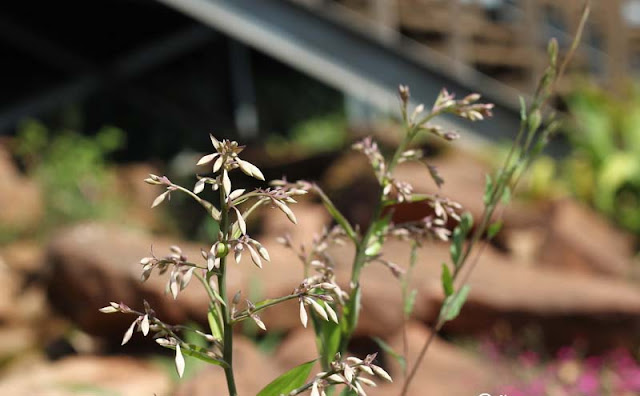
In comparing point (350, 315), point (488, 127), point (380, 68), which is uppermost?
point (350, 315)

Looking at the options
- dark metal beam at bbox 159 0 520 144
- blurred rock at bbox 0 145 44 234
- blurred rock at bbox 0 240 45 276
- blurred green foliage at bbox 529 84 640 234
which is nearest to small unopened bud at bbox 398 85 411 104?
dark metal beam at bbox 159 0 520 144

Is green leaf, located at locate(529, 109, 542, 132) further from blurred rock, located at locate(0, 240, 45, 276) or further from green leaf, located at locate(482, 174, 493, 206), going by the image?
blurred rock, located at locate(0, 240, 45, 276)

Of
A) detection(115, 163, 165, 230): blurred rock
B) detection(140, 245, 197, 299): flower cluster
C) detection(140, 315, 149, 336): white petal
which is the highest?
detection(140, 245, 197, 299): flower cluster

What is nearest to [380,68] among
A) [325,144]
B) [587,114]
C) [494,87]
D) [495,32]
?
[494,87]

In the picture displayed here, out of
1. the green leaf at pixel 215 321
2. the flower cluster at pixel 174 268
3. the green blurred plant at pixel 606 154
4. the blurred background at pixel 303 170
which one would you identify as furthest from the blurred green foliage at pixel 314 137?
the flower cluster at pixel 174 268

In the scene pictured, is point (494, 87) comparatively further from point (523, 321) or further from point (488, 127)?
point (523, 321)

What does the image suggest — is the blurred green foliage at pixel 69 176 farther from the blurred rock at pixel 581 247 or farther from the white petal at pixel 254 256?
the white petal at pixel 254 256
